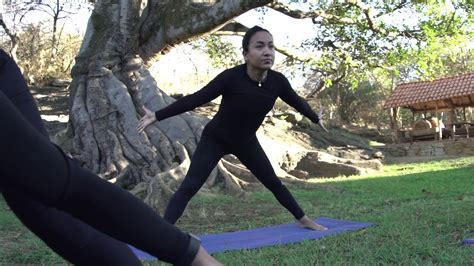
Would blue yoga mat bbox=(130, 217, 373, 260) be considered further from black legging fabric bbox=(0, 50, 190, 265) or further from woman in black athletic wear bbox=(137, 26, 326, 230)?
black legging fabric bbox=(0, 50, 190, 265)

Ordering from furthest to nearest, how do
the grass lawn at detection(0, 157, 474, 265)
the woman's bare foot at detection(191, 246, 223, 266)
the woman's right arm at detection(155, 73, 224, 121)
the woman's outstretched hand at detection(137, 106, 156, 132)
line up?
1. the woman's right arm at detection(155, 73, 224, 121)
2. the woman's outstretched hand at detection(137, 106, 156, 132)
3. the grass lawn at detection(0, 157, 474, 265)
4. the woman's bare foot at detection(191, 246, 223, 266)

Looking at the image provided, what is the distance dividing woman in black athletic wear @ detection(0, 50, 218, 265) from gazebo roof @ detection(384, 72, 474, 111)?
2477cm

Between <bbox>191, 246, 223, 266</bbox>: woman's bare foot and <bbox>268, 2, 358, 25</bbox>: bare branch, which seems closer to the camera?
<bbox>191, 246, 223, 266</bbox>: woman's bare foot

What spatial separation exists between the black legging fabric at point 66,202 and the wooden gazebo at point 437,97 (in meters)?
24.2

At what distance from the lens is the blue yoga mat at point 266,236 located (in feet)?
15.1

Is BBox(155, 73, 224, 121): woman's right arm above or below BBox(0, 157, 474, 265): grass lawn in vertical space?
above

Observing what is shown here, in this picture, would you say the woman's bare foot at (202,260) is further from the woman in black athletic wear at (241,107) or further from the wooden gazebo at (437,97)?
the wooden gazebo at (437,97)

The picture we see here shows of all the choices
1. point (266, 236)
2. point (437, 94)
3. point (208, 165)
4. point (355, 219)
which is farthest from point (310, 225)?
point (437, 94)

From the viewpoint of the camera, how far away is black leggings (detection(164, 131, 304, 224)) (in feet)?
16.2

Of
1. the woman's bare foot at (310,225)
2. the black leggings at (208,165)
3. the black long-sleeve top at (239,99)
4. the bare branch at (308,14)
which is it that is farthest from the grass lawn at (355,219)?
the bare branch at (308,14)

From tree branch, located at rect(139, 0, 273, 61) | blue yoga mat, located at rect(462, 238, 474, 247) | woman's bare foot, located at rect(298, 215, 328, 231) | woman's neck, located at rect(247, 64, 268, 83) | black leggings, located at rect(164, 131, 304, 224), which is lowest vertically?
woman's bare foot, located at rect(298, 215, 328, 231)

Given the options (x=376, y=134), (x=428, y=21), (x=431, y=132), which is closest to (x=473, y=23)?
(x=428, y=21)

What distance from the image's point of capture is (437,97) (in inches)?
1003

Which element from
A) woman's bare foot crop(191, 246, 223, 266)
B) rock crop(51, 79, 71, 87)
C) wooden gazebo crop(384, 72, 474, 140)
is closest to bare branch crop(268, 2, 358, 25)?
woman's bare foot crop(191, 246, 223, 266)
